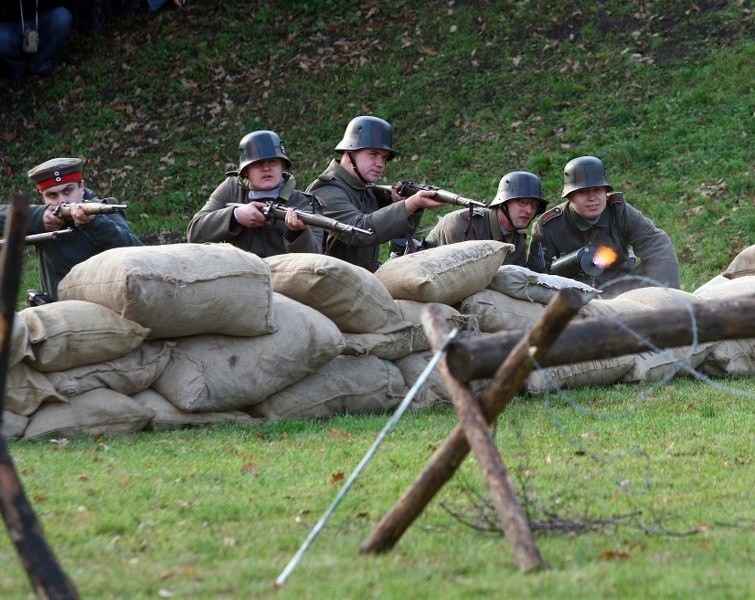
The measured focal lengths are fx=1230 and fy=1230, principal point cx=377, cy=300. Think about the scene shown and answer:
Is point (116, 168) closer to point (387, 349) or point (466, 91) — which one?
point (466, 91)

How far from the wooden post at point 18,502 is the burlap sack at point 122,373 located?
2.70 m

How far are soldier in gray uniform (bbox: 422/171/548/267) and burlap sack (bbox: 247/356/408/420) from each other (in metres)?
2.02

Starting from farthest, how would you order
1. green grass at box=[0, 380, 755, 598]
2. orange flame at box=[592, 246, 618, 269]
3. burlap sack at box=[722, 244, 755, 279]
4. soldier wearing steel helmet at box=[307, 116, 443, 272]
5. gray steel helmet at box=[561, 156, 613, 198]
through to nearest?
burlap sack at box=[722, 244, 755, 279]
gray steel helmet at box=[561, 156, 613, 198]
orange flame at box=[592, 246, 618, 269]
soldier wearing steel helmet at box=[307, 116, 443, 272]
green grass at box=[0, 380, 755, 598]

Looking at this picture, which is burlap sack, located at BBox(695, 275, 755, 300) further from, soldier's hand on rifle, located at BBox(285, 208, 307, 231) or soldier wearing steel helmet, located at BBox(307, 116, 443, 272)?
soldier's hand on rifle, located at BBox(285, 208, 307, 231)

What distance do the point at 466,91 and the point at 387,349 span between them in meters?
10.1

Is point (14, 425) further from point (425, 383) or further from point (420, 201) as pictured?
point (420, 201)

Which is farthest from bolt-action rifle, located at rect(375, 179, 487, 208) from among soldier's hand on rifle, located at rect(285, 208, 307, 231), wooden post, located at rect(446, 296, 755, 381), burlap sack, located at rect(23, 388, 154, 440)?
wooden post, located at rect(446, 296, 755, 381)

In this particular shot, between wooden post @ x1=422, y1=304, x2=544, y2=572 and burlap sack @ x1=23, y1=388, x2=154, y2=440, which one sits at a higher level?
wooden post @ x1=422, y1=304, x2=544, y2=572

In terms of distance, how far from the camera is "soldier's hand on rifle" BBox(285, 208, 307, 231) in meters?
7.96

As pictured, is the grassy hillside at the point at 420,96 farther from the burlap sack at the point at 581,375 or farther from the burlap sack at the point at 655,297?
the burlap sack at the point at 581,375

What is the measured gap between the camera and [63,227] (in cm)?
751

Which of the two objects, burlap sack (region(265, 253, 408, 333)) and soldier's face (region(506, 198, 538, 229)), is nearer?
burlap sack (region(265, 253, 408, 333))

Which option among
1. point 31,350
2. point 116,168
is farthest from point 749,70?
point 31,350

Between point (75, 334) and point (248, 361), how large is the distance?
1035 millimetres
